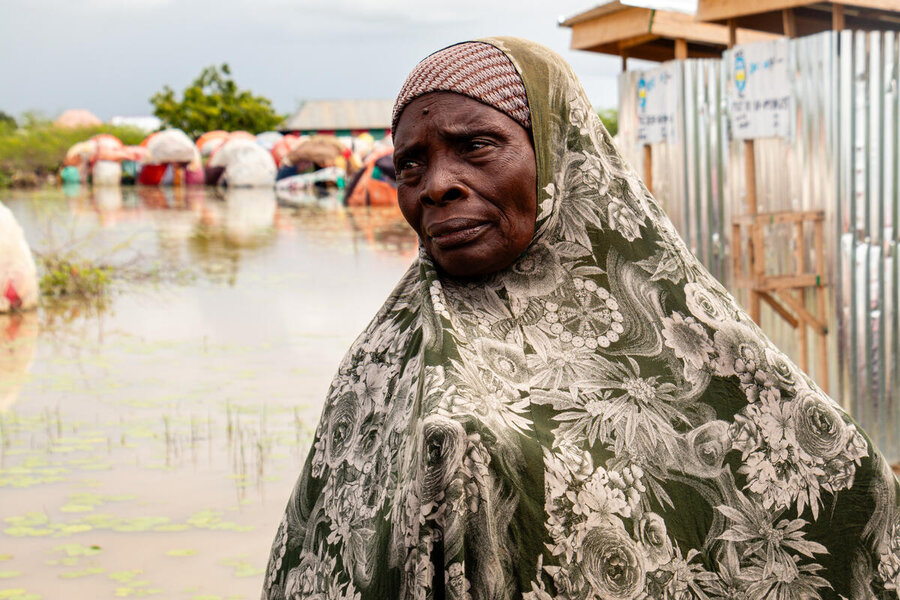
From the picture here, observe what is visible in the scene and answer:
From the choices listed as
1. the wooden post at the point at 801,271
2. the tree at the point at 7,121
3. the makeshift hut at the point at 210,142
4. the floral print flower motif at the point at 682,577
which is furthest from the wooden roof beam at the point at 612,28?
the tree at the point at 7,121

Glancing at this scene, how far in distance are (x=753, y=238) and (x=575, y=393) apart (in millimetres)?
3956

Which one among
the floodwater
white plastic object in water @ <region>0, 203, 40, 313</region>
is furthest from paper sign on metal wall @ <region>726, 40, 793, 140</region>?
white plastic object in water @ <region>0, 203, 40, 313</region>

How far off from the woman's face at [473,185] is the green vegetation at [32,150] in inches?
1476

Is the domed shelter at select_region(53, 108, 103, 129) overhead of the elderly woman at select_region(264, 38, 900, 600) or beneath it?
overhead

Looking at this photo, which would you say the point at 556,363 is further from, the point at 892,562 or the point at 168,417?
the point at 168,417

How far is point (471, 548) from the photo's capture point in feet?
4.87

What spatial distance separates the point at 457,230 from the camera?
1.76 meters

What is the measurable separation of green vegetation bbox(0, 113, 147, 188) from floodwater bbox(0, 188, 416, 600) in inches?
1000

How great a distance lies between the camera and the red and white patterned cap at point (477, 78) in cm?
177

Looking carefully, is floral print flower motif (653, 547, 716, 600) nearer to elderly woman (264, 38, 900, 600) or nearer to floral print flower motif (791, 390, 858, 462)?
elderly woman (264, 38, 900, 600)

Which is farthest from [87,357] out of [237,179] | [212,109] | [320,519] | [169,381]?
[212,109]

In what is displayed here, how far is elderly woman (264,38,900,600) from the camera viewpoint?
1624 mm

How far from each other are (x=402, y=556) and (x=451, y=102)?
2.57 feet

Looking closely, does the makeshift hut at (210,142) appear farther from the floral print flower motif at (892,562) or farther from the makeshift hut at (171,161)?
the floral print flower motif at (892,562)
